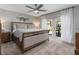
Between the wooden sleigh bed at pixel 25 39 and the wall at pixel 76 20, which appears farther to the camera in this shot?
the wooden sleigh bed at pixel 25 39

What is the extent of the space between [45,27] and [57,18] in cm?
41

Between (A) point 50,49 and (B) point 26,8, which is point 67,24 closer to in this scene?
(A) point 50,49

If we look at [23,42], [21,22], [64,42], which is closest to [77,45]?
[64,42]

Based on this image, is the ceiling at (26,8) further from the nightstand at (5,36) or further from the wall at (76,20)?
the nightstand at (5,36)

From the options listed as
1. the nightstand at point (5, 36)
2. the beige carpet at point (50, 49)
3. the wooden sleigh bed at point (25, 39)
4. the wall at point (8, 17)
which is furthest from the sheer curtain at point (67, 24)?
the nightstand at point (5, 36)

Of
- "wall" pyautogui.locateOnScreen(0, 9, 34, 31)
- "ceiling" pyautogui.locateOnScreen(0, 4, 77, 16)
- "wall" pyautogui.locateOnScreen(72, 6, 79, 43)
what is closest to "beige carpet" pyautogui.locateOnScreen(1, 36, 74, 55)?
"wall" pyautogui.locateOnScreen(72, 6, 79, 43)

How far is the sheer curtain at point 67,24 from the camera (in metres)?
2.03

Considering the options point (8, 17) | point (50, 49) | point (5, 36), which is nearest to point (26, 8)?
point (8, 17)

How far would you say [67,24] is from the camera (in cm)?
209

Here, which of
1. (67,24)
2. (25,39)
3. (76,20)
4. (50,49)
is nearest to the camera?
(76,20)

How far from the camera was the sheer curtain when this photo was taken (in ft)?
6.65

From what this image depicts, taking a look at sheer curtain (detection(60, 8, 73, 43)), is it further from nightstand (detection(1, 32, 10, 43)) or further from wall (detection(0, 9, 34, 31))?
nightstand (detection(1, 32, 10, 43))

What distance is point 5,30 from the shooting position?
2.02 m
